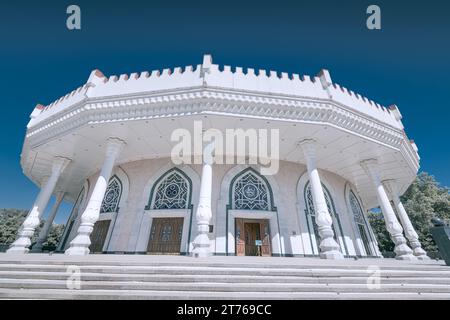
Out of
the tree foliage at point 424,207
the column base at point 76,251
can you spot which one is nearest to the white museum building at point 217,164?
the column base at point 76,251

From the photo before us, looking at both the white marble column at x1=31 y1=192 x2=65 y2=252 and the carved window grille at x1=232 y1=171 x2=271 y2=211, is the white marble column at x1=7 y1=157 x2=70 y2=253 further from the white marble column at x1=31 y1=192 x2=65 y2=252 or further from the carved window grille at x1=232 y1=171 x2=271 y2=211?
the carved window grille at x1=232 y1=171 x2=271 y2=211

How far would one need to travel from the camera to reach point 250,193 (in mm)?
10258

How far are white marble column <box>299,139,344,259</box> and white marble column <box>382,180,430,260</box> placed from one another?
464 cm

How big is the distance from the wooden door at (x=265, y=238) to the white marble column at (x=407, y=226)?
5712 mm

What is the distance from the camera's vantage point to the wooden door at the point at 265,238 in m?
9.36

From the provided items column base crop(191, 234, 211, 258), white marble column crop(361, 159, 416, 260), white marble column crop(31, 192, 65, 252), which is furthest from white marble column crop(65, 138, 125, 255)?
white marble column crop(361, 159, 416, 260)

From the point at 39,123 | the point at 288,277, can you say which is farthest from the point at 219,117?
the point at 39,123

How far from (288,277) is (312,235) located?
21.0 feet

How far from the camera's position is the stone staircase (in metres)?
3.49

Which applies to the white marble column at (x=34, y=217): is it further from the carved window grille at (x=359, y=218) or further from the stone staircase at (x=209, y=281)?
the carved window grille at (x=359, y=218)

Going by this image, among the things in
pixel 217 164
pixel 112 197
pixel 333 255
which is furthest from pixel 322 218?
pixel 112 197

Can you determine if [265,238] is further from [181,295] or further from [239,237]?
[181,295]
